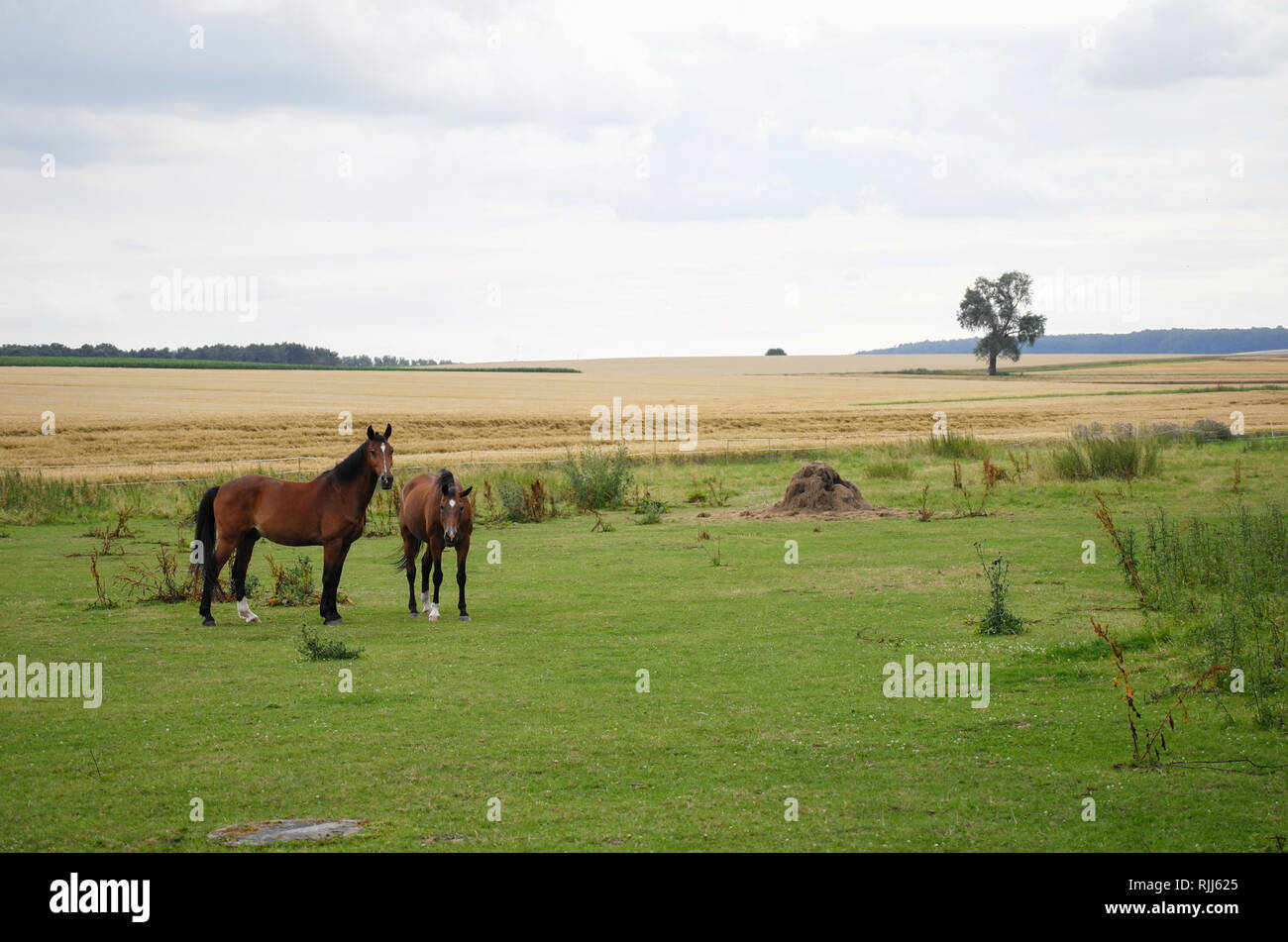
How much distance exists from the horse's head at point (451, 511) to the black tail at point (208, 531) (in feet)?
10.6

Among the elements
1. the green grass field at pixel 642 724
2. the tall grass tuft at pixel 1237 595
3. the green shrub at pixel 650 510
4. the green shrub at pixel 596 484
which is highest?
the green shrub at pixel 596 484

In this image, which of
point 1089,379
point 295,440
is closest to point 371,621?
point 295,440

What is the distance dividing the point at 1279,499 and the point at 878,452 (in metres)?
16.7

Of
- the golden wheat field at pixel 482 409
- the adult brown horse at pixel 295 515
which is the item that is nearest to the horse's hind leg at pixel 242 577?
the adult brown horse at pixel 295 515

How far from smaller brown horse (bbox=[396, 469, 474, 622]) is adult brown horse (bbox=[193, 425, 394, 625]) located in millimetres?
1057

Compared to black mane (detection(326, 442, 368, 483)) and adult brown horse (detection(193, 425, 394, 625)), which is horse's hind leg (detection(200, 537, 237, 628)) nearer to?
adult brown horse (detection(193, 425, 394, 625))

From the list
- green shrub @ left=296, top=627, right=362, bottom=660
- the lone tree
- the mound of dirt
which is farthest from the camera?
the lone tree

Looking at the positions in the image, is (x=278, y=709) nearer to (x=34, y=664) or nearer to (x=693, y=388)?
(x=34, y=664)

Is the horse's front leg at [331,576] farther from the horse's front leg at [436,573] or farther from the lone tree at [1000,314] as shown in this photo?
the lone tree at [1000,314]

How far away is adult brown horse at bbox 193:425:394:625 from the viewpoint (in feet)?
53.7

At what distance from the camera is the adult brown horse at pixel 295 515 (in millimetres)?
16375

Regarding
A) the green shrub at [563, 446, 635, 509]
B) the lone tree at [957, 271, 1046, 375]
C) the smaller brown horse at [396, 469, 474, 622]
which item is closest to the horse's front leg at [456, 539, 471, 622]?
the smaller brown horse at [396, 469, 474, 622]

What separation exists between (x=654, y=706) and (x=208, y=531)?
27.2 feet

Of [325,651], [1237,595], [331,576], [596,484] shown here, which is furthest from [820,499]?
[325,651]
